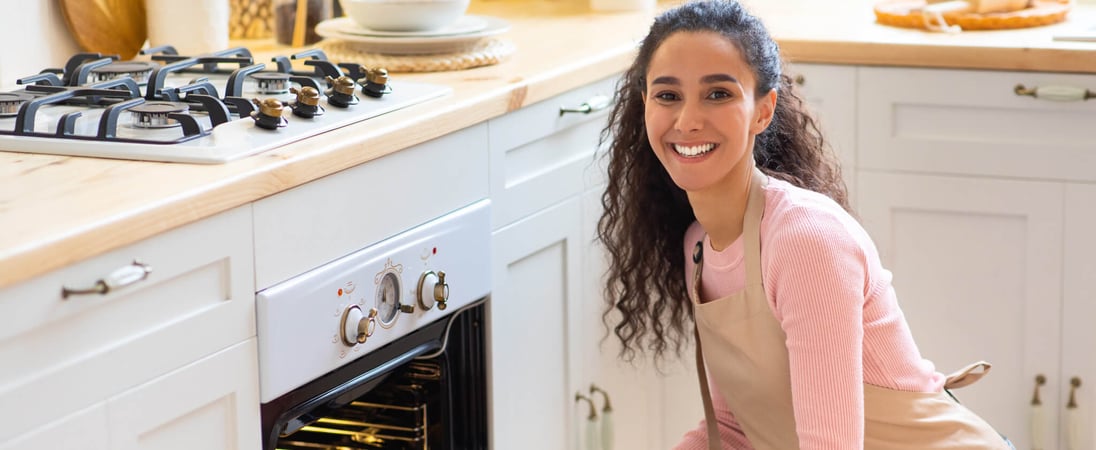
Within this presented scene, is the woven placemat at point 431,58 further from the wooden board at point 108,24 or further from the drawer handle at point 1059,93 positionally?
the drawer handle at point 1059,93

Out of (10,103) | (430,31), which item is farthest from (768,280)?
(10,103)

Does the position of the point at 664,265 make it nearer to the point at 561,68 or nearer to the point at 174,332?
the point at 561,68

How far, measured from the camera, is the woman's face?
1.51 metres

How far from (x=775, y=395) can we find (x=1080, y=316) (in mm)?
1027

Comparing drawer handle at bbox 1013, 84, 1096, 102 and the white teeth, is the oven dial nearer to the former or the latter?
the white teeth

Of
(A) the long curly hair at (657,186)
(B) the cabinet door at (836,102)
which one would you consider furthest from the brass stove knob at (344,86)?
(B) the cabinet door at (836,102)

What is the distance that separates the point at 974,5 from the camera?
2.49 metres

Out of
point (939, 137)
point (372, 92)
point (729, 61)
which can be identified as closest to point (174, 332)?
point (372, 92)

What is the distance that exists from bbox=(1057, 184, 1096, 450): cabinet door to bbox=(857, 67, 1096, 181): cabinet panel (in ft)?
0.20

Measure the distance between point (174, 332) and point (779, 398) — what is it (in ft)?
2.13

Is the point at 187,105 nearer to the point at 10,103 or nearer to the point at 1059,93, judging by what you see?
the point at 10,103

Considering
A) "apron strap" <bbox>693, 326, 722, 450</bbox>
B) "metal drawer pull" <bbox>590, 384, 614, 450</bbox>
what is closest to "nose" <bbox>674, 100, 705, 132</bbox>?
"apron strap" <bbox>693, 326, 722, 450</bbox>

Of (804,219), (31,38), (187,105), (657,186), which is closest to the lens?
(804,219)

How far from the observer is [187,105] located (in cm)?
157
